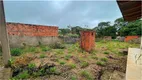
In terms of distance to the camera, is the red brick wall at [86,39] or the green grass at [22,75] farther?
the red brick wall at [86,39]

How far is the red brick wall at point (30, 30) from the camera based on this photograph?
7686mm

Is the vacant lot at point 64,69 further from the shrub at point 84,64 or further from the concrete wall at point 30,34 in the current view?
the concrete wall at point 30,34

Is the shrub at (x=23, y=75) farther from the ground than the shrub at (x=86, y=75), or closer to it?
farther from the ground

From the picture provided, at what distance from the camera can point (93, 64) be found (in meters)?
5.41

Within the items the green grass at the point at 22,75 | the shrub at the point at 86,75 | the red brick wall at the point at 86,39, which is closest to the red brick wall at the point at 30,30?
the red brick wall at the point at 86,39

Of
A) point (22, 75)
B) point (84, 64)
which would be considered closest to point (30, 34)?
point (84, 64)

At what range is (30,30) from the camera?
8539 millimetres

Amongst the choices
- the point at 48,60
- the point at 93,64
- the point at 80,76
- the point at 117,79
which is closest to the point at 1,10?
the point at 48,60

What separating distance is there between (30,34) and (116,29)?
1859cm

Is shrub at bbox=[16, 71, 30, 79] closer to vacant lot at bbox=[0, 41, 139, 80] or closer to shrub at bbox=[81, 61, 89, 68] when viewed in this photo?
vacant lot at bbox=[0, 41, 139, 80]

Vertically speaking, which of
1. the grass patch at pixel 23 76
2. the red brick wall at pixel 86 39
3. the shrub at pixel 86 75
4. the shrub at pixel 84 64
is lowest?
the shrub at pixel 86 75

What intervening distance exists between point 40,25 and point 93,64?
4.82 m

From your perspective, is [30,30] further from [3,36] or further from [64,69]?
[64,69]

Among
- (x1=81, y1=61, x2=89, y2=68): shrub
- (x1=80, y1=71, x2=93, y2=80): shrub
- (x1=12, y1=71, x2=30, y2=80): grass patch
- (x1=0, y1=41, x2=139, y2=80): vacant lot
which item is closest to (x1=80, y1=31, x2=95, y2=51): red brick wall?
(x1=0, y1=41, x2=139, y2=80): vacant lot
